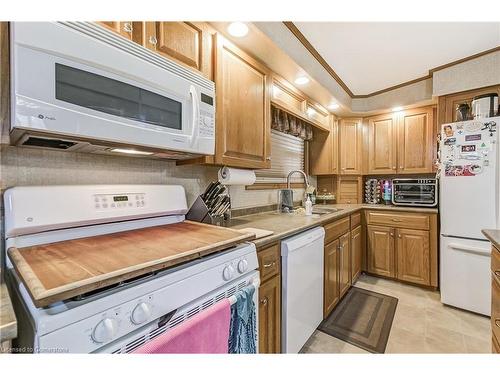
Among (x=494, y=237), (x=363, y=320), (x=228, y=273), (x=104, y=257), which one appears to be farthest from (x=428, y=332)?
(x=104, y=257)

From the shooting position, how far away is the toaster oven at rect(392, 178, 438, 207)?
2682 mm

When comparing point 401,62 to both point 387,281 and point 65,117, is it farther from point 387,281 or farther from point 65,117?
point 65,117

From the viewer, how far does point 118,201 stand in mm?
1134

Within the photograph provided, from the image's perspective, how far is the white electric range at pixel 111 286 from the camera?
556mm

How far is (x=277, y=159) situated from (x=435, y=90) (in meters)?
1.83

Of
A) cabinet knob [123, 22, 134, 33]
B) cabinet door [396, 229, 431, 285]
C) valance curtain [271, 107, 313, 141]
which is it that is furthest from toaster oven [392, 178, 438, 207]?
cabinet knob [123, 22, 134, 33]

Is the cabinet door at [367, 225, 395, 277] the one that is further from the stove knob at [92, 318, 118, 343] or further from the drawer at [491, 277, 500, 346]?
the stove knob at [92, 318, 118, 343]

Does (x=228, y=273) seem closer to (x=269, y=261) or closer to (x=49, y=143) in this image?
(x=269, y=261)

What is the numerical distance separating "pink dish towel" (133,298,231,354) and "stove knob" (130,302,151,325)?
0.08m

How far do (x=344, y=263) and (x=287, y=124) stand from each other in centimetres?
150

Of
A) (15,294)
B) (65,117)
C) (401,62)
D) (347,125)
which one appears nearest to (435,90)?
(401,62)

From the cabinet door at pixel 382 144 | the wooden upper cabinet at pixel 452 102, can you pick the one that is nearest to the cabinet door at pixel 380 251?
the cabinet door at pixel 382 144

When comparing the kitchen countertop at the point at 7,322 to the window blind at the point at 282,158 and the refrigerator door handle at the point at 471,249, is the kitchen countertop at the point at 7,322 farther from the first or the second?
the refrigerator door handle at the point at 471,249

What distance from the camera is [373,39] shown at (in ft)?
6.49
